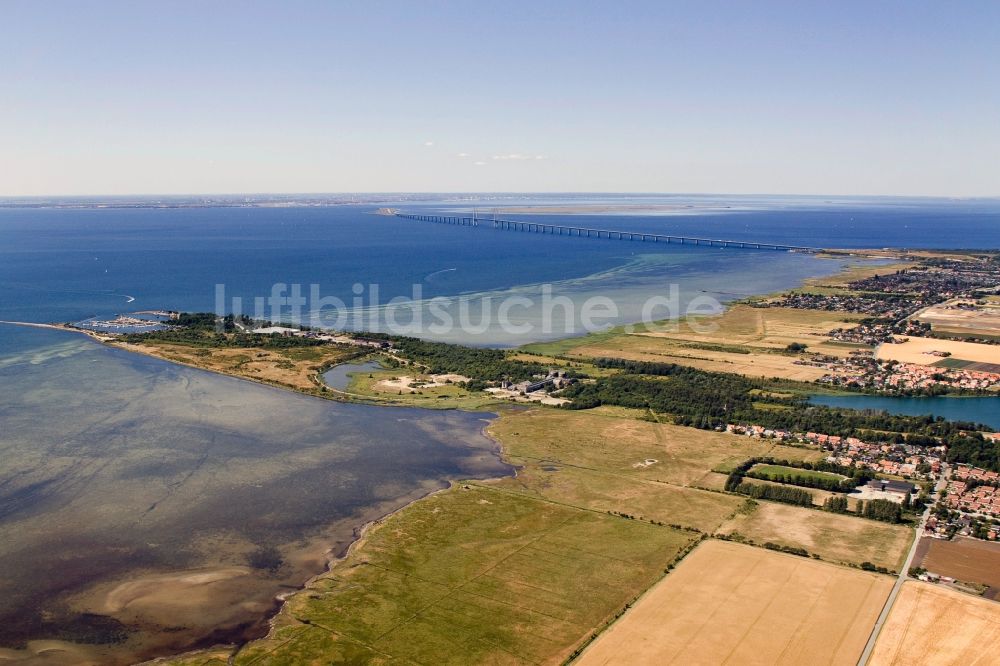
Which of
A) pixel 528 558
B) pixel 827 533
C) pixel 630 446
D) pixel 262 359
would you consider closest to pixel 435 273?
pixel 262 359

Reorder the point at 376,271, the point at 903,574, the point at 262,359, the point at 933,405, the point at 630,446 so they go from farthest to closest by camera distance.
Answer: the point at 376,271, the point at 262,359, the point at 933,405, the point at 630,446, the point at 903,574

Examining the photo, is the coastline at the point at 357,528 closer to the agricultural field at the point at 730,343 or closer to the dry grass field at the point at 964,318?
the agricultural field at the point at 730,343

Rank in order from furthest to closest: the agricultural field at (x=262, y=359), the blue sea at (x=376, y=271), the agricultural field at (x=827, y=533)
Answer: the blue sea at (x=376, y=271) → the agricultural field at (x=262, y=359) → the agricultural field at (x=827, y=533)

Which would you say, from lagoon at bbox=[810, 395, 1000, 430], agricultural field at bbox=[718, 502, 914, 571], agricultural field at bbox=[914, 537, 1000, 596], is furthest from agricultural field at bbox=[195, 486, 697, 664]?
lagoon at bbox=[810, 395, 1000, 430]

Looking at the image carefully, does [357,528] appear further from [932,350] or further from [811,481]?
[932,350]

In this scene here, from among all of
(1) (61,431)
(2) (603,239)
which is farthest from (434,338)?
(2) (603,239)

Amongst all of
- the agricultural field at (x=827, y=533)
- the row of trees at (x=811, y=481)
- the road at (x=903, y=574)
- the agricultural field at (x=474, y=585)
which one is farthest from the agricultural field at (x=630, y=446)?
the agricultural field at (x=474, y=585)
